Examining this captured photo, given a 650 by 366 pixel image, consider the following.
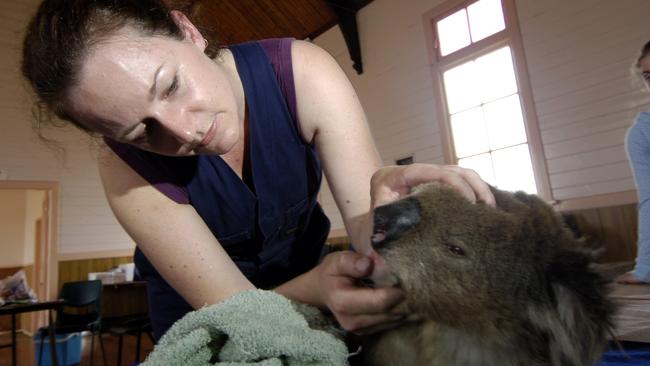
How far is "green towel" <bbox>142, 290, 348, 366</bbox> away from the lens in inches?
26.5

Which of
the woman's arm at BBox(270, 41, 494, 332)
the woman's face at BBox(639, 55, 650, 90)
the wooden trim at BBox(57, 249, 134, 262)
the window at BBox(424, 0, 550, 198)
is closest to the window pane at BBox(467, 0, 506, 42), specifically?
the window at BBox(424, 0, 550, 198)

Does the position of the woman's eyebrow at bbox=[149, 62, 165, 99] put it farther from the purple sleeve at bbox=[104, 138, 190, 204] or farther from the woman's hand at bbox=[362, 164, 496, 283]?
the woman's hand at bbox=[362, 164, 496, 283]

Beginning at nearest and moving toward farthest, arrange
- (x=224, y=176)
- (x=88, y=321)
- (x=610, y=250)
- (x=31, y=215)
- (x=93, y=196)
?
(x=224, y=176)
(x=610, y=250)
(x=88, y=321)
(x=93, y=196)
(x=31, y=215)

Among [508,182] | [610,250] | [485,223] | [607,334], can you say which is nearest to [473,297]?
[485,223]

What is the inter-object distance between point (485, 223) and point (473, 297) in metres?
0.14

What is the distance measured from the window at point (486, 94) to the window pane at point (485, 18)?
1 centimetres

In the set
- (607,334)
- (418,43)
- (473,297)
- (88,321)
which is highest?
(418,43)

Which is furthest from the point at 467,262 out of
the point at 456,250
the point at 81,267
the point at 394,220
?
the point at 81,267

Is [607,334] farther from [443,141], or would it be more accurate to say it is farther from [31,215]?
[31,215]

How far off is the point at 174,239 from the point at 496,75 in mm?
5046

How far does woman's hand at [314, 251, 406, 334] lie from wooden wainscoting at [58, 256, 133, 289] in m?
7.51

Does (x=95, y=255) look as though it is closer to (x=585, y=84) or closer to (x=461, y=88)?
(x=461, y=88)

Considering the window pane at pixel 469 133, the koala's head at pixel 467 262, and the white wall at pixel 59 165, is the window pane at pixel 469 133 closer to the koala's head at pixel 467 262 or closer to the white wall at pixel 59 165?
the koala's head at pixel 467 262

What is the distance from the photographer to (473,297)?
0.82m
